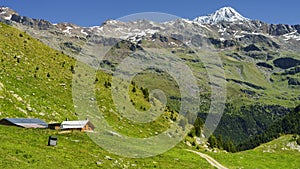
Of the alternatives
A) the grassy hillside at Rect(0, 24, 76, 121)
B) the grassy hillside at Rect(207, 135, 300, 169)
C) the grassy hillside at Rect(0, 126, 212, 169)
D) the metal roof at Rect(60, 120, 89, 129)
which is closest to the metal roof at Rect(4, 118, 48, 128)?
the grassy hillside at Rect(0, 126, 212, 169)

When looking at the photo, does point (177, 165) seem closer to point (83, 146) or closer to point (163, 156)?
point (163, 156)

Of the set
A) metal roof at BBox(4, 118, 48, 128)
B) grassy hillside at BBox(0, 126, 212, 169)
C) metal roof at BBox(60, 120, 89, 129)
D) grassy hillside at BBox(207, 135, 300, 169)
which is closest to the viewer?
grassy hillside at BBox(0, 126, 212, 169)

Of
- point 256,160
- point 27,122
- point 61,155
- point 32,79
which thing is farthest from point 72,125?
point 256,160

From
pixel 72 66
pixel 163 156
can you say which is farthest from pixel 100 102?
pixel 163 156

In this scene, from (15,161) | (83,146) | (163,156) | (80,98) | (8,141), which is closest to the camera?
(15,161)

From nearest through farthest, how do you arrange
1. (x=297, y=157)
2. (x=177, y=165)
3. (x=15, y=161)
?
(x=15, y=161), (x=177, y=165), (x=297, y=157)

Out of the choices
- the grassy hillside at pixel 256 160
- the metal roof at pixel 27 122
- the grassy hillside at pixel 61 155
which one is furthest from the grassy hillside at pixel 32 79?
the grassy hillside at pixel 256 160

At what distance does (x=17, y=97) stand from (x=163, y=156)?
25974 millimetres

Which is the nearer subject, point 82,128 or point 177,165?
point 177,165

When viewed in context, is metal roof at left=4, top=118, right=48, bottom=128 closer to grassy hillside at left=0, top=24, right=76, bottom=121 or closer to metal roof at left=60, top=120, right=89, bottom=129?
metal roof at left=60, top=120, right=89, bottom=129

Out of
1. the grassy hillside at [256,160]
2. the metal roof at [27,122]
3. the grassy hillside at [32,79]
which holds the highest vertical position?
the grassy hillside at [32,79]

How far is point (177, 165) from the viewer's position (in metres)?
50.6

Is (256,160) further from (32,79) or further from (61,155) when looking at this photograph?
(61,155)

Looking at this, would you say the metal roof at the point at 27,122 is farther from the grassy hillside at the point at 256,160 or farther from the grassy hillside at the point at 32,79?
the grassy hillside at the point at 256,160
